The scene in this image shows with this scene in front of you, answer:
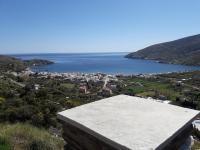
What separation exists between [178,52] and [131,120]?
443 ft

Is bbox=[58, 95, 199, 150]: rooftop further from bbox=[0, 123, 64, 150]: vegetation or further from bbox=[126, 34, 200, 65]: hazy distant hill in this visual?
bbox=[126, 34, 200, 65]: hazy distant hill

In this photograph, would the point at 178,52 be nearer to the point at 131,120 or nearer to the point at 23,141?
the point at 23,141

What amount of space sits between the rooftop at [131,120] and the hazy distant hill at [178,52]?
350 feet

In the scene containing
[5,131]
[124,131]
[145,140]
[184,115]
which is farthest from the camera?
[5,131]

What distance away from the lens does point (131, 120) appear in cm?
229

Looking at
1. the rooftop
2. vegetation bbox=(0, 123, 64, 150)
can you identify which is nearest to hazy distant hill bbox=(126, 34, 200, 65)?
vegetation bbox=(0, 123, 64, 150)

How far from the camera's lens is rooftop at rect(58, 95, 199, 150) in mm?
1894

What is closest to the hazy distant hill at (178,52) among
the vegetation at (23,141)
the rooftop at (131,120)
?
the vegetation at (23,141)

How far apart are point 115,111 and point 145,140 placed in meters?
0.76

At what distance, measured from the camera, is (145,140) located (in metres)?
1.85

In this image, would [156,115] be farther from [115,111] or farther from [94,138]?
[94,138]

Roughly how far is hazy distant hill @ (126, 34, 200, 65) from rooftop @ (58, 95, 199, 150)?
350 ft

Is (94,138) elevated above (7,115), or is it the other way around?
(94,138)

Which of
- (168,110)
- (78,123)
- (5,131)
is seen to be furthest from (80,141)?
(5,131)
